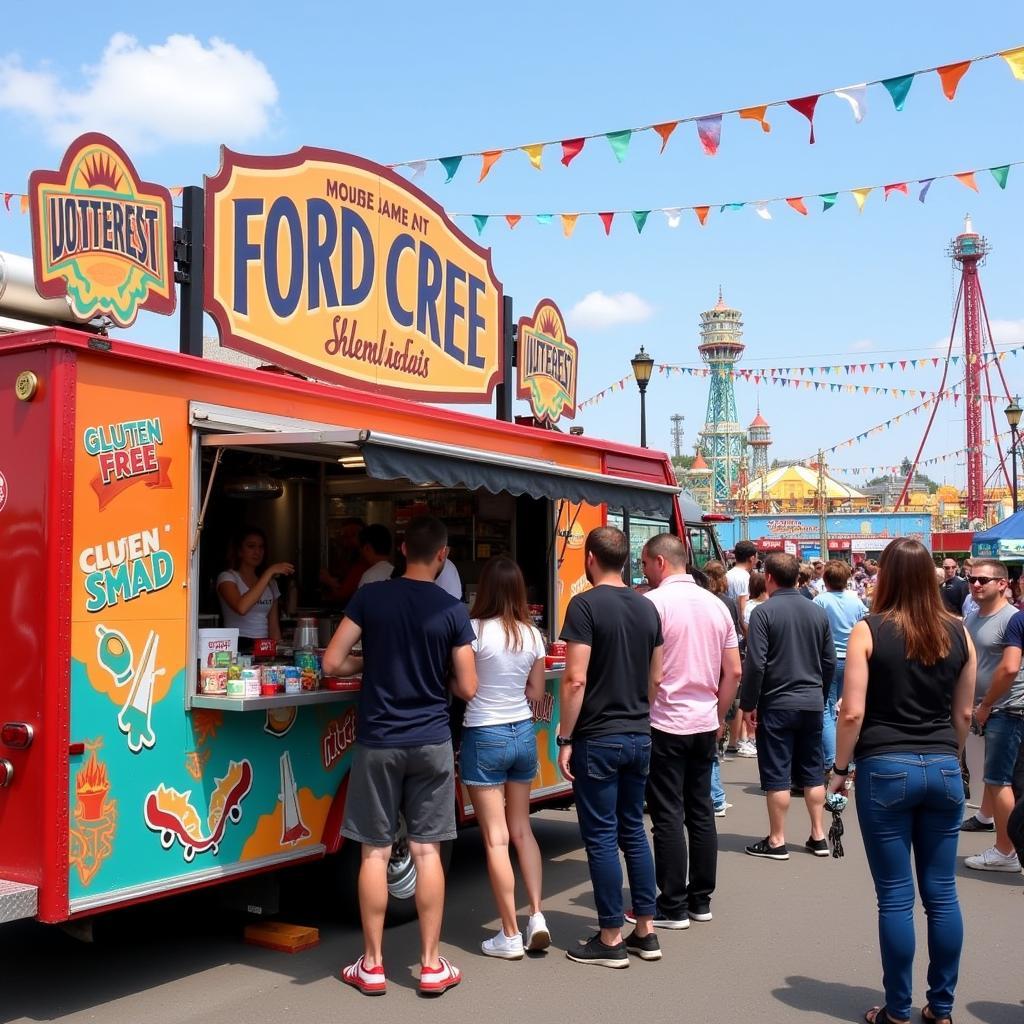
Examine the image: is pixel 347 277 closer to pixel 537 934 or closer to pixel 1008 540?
pixel 537 934

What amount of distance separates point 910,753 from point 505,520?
426 centimetres

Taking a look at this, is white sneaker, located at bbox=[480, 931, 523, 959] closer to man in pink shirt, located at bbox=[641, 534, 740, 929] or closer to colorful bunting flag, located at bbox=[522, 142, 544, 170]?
man in pink shirt, located at bbox=[641, 534, 740, 929]

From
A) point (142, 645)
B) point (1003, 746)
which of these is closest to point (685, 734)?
point (1003, 746)

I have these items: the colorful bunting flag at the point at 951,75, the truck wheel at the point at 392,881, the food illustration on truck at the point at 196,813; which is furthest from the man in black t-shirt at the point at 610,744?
the colorful bunting flag at the point at 951,75

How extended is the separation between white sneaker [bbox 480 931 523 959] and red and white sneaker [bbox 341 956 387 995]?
22.8 inches

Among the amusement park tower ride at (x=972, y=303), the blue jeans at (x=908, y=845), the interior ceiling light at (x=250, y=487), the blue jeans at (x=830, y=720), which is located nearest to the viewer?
the blue jeans at (x=908, y=845)

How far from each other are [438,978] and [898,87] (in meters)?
7.07

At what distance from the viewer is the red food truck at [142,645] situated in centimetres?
427

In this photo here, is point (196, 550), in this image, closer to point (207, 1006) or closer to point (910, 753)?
point (207, 1006)

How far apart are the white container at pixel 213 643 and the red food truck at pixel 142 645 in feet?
0.05

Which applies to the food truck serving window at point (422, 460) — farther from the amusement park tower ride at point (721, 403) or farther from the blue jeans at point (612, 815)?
the amusement park tower ride at point (721, 403)

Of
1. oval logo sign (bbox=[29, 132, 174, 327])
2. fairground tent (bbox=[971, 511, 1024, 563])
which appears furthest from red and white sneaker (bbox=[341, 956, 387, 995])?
fairground tent (bbox=[971, 511, 1024, 563])

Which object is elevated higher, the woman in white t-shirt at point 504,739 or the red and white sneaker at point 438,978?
→ the woman in white t-shirt at point 504,739

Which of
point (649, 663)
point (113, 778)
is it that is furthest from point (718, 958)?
point (113, 778)
